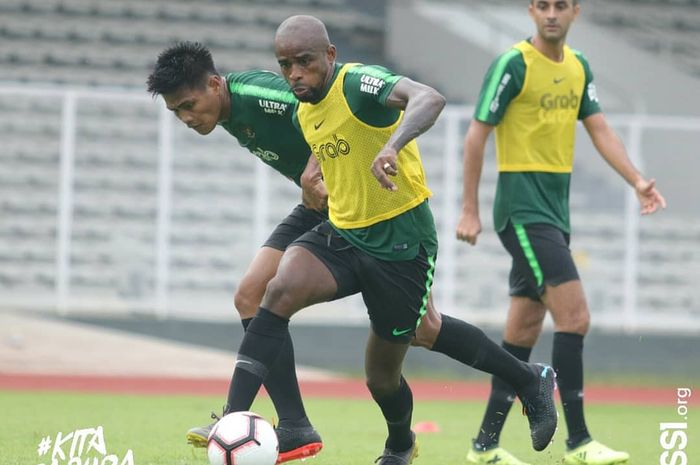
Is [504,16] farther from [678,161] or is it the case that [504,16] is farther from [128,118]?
[128,118]

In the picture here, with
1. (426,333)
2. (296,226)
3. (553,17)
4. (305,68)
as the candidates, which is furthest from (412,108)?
(553,17)

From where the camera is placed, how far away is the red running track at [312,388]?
38.8 ft

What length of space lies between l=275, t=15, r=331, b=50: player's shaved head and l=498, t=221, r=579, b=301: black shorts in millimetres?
1742

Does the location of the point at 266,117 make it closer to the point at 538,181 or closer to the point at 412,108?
the point at 412,108

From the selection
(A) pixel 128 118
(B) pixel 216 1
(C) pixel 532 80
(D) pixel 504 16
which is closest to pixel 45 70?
(B) pixel 216 1

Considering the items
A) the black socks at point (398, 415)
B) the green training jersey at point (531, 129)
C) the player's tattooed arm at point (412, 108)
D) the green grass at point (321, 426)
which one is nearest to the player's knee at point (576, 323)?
the green training jersey at point (531, 129)

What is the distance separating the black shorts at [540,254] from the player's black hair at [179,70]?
1.73m

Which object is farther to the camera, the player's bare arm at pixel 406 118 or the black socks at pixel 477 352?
the black socks at pixel 477 352

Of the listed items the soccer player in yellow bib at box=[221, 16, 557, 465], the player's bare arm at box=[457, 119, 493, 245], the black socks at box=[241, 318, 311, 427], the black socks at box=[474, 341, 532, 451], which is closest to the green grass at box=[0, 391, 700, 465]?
the black socks at box=[474, 341, 532, 451]

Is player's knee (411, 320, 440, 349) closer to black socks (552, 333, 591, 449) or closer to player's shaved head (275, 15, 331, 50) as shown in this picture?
black socks (552, 333, 591, 449)

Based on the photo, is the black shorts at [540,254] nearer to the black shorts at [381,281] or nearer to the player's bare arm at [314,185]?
the black shorts at [381,281]

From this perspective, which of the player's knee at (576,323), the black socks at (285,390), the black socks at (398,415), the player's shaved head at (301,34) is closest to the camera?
the player's shaved head at (301,34)

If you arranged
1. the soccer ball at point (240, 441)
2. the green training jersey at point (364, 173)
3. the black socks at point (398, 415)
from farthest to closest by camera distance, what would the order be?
the black socks at point (398, 415) < the green training jersey at point (364, 173) < the soccer ball at point (240, 441)

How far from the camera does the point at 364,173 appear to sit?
5695 mm
